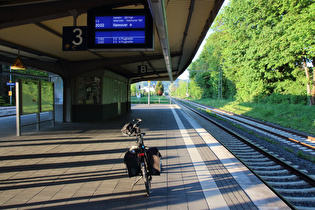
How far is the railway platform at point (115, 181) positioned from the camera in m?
3.37

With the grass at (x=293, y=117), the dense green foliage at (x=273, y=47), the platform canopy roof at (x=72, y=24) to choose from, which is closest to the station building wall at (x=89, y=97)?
the platform canopy roof at (x=72, y=24)

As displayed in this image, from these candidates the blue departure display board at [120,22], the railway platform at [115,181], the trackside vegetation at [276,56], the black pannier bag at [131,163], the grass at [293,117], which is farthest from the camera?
the trackside vegetation at [276,56]

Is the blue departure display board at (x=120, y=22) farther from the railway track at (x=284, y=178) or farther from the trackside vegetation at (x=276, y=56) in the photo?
the trackside vegetation at (x=276, y=56)

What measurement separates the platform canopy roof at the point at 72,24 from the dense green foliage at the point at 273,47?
Result: 9.66 meters

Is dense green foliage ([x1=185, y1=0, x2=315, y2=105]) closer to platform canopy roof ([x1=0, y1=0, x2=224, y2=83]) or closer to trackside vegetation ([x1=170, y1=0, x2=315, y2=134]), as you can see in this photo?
trackside vegetation ([x1=170, y1=0, x2=315, y2=134])

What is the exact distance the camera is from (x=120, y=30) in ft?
16.9

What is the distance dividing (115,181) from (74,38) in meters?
3.57

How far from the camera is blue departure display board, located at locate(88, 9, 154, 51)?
16.6 ft

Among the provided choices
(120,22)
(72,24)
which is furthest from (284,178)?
(72,24)

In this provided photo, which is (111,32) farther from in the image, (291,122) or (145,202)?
(291,122)

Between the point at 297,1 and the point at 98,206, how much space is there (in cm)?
2037

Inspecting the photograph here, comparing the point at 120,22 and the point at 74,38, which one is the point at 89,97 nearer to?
the point at 74,38

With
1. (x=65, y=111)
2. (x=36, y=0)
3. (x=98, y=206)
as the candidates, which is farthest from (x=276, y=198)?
(x=65, y=111)

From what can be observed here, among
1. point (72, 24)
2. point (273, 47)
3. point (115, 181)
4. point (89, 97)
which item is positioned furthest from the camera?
point (273, 47)
